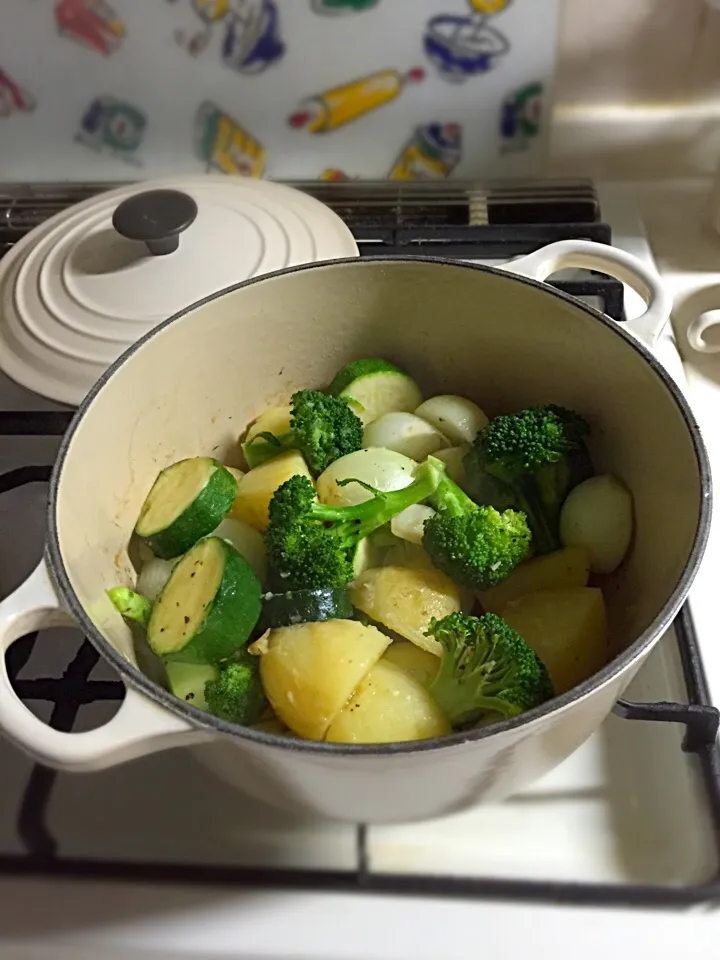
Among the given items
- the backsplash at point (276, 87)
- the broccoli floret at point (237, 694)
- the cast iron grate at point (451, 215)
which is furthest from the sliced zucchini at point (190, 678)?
the backsplash at point (276, 87)

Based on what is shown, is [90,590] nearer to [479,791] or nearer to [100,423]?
[100,423]

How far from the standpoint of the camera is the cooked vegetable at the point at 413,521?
663mm

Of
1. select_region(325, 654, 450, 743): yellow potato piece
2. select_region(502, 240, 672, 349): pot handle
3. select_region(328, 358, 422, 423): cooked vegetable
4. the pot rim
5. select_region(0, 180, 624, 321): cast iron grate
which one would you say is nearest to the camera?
the pot rim

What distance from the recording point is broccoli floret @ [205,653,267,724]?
0.57 m

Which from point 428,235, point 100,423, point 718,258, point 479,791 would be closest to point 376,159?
point 428,235

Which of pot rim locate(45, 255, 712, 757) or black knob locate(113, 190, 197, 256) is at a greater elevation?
black knob locate(113, 190, 197, 256)

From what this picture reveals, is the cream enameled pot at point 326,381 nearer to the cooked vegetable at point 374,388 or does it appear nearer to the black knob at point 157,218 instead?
the cooked vegetable at point 374,388

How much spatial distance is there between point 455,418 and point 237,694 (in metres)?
0.29

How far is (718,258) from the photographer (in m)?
0.93

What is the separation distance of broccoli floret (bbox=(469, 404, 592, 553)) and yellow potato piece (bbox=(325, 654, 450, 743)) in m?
0.18

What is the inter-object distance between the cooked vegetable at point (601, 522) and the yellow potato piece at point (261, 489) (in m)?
0.21

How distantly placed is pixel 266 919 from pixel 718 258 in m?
0.78

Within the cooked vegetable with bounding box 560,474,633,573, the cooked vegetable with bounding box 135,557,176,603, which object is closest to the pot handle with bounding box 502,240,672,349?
the cooked vegetable with bounding box 560,474,633,573

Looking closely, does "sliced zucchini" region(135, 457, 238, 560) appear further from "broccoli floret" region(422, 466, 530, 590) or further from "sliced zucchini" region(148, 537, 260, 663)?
"broccoli floret" region(422, 466, 530, 590)
